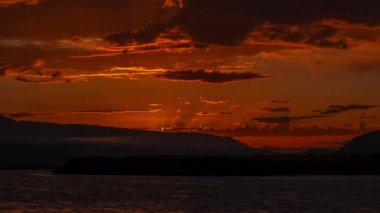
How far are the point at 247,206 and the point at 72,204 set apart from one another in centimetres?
2240

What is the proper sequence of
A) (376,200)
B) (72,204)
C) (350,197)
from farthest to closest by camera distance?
(350,197) → (376,200) → (72,204)

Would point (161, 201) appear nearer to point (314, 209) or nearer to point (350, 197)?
point (314, 209)

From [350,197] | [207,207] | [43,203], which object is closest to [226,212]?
[207,207]

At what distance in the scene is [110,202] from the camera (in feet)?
318

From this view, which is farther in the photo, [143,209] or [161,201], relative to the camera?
[161,201]

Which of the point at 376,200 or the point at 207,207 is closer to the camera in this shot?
the point at 207,207

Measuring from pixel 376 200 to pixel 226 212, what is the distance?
32560 millimetres

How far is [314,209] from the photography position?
86.9 meters

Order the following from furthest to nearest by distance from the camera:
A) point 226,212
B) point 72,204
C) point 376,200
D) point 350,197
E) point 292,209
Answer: point 350,197
point 376,200
point 72,204
point 292,209
point 226,212

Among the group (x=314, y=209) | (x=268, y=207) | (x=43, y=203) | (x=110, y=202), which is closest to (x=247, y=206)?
(x=268, y=207)

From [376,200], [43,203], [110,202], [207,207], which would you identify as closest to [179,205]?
[207,207]

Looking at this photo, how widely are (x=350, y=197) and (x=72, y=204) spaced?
43.3 m

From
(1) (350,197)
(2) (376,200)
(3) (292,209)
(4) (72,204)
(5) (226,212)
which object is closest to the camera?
(5) (226,212)

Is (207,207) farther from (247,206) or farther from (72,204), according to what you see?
(72,204)
